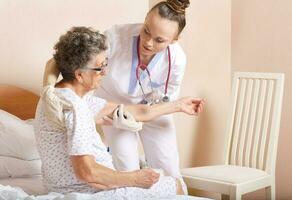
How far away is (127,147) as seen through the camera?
273cm

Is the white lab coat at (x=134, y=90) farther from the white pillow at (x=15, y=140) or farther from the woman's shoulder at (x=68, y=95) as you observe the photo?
the woman's shoulder at (x=68, y=95)

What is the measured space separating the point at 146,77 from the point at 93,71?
66 centimetres

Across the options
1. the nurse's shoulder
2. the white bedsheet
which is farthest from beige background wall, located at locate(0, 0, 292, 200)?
the white bedsheet

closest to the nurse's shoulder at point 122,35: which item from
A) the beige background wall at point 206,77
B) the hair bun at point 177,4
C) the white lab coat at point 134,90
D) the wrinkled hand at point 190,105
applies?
the white lab coat at point 134,90

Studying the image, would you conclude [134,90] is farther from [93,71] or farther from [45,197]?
[45,197]

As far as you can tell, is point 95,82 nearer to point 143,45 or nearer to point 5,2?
point 143,45

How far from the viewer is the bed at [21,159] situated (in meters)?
1.88

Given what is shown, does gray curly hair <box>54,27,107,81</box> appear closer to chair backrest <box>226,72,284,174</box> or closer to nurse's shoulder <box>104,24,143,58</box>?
nurse's shoulder <box>104,24,143,58</box>

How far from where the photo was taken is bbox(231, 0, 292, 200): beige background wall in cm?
354

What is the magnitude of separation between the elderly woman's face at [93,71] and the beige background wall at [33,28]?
92 centimetres

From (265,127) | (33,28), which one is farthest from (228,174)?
(33,28)

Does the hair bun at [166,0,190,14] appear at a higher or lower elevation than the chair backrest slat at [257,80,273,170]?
higher

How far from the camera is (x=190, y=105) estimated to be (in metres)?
2.54

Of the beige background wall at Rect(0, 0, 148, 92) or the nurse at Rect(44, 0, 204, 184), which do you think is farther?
the beige background wall at Rect(0, 0, 148, 92)
